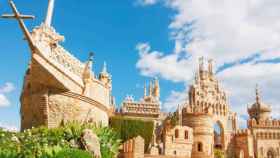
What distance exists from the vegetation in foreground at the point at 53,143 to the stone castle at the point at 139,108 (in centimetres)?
404

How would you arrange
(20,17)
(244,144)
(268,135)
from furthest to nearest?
(268,135) < (244,144) < (20,17)

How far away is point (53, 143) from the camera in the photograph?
1883 cm

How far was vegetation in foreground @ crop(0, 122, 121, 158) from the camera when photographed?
53.9ft

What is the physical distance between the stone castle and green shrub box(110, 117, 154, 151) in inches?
69.0

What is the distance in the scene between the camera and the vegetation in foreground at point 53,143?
647 inches

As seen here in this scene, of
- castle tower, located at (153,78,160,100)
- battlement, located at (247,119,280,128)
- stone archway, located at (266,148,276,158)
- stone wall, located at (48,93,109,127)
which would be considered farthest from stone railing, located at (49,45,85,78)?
stone archway, located at (266,148,276,158)

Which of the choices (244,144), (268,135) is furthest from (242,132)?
(268,135)

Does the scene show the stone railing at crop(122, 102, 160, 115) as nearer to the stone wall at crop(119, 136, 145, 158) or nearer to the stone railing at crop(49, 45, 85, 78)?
the stone railing at crop(49, 45, 85, 78)

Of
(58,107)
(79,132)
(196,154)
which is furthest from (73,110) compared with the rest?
(196,154)

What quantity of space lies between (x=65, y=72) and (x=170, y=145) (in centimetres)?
2119

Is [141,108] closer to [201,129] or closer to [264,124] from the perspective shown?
[201,129]

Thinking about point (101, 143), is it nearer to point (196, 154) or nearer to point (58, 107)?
point (58, 107)

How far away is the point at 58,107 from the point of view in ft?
80.6

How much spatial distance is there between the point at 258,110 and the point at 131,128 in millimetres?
35058
